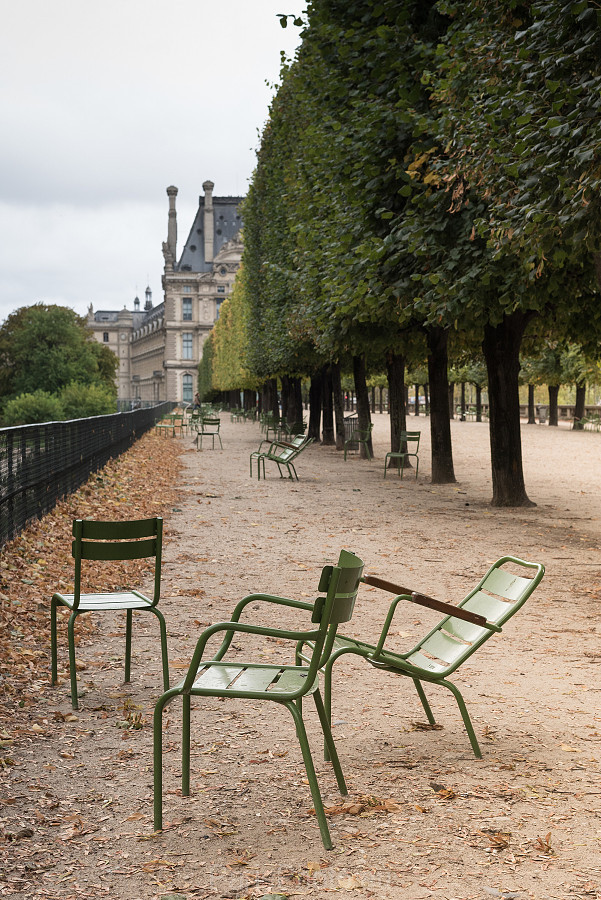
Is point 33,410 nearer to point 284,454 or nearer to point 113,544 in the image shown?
point 284,454

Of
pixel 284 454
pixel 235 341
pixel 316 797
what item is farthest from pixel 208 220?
pixel 316 797

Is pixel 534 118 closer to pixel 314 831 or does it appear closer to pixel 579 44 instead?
pixel 579 44

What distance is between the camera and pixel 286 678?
4.02m

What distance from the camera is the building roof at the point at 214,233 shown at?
125438 millimetres

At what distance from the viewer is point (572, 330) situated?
15375mm

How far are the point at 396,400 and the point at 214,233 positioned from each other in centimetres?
10668

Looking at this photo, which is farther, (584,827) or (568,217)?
(568,217)

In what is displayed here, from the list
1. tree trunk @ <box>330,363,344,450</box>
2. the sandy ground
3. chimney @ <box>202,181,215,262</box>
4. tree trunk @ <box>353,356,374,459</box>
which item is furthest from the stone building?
the sandy ground

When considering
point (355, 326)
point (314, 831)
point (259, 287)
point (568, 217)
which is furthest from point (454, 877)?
point (259, 287)

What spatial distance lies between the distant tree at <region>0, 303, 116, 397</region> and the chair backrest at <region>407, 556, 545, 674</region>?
61.5 metres

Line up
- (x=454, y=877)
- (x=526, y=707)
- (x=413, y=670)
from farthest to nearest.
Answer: (x=526, y=707)
(x=413, y=670)
(x=454, y=877)

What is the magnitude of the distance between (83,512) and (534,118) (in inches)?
281

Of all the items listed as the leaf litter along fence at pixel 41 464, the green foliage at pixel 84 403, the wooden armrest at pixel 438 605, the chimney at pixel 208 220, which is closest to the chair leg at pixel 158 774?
the wooden armrest at pixel 438 605

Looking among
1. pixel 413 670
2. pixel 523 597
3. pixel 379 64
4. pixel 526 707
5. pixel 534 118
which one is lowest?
pixel 526 707
